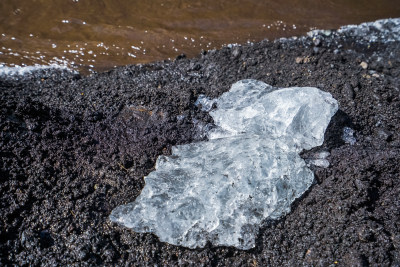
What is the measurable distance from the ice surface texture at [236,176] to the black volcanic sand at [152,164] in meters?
0.10

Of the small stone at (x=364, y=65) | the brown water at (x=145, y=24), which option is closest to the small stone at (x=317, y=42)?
the brown water at (x=145, y=24)

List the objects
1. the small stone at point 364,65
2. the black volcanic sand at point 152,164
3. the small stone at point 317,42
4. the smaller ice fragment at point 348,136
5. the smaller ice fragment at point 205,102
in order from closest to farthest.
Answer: the black volcanic sand at point 152,164 → the smaller ice fragment at point 348,136 → the smaller ice fragment at point 205,102 → the small stone at point 364,65 → the small stone at point 317,42

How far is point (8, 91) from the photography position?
11.1 ft

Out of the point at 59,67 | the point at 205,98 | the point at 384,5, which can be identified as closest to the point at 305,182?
the point at 205,98

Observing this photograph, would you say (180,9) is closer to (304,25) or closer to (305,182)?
(304,25)

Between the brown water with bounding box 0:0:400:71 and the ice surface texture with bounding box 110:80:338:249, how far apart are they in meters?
1.85

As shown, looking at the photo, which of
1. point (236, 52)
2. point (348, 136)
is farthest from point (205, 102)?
point (348, 136)

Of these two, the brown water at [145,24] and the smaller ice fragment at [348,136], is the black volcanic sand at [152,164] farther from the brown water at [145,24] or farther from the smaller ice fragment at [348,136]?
the brown water at [145,24]

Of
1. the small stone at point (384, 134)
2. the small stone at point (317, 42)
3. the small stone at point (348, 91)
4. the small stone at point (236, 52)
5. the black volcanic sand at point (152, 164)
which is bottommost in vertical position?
the black volcanic sand at point (152, 164)

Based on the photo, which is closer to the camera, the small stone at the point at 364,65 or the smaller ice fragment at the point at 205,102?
the smaller ice fragment at the point at 205,102

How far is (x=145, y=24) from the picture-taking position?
4805 mm

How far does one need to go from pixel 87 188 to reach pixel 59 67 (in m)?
2.18

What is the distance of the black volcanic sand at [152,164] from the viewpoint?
7.56 feet

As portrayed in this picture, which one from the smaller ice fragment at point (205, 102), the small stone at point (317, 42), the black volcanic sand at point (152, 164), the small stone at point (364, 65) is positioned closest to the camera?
the black volcanic sand at point (152, 164)
